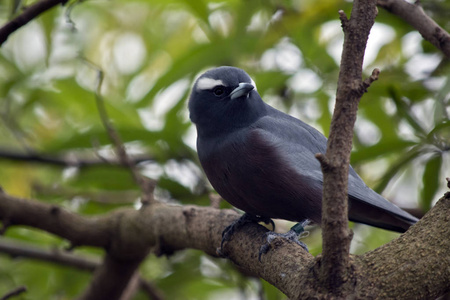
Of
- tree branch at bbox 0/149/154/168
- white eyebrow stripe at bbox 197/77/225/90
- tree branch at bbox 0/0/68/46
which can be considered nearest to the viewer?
tree branch at bbox 0/0/68/46

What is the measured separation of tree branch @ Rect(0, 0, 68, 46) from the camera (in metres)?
2.90

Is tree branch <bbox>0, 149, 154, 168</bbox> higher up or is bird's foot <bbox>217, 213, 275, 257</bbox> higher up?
bird's foot <bbox>217, 213, 275, 257</bbox>

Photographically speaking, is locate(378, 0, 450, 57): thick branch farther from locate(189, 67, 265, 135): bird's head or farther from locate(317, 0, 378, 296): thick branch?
locate(317, 0, 378, 296): thick branch

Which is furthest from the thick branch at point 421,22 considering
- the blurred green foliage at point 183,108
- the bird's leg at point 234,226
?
the bird's leg at point 234,226

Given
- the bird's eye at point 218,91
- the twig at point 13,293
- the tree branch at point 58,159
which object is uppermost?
the bird's eye at point 218,91

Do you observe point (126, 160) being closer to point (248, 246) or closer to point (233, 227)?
point (233, 227)

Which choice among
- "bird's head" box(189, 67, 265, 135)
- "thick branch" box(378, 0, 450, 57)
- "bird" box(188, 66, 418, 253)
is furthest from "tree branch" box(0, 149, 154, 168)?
"thick branch" box(378, 0, 450, 57)

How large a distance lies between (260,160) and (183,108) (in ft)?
5.15

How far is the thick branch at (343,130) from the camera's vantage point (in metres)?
2.00

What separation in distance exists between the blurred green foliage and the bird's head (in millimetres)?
547

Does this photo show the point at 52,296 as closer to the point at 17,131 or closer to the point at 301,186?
the point at 17,131

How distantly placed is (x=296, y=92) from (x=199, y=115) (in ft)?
4.11

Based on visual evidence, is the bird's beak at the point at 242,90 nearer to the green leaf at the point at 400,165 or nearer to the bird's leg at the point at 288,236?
the bird's leg at the point at 288,236

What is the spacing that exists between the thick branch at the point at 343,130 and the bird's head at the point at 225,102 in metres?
1.51
